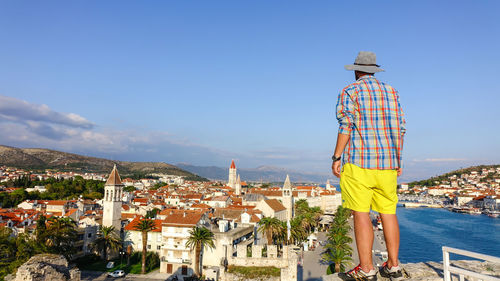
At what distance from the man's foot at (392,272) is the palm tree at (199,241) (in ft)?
91.9

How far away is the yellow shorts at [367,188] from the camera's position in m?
3.69

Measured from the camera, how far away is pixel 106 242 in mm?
38219

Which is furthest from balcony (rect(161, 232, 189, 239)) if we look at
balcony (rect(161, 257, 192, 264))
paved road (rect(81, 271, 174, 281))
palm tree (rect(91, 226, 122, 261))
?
palm tree (rect(91, 226, 122, 261))

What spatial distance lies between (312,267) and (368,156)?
32.9 metres

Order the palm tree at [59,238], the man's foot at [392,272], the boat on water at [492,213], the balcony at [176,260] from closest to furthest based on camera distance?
the man's foot at [392,272]
the balcony at [176,260]
the palm tree at [59,238]
the boat on water at [492,213]

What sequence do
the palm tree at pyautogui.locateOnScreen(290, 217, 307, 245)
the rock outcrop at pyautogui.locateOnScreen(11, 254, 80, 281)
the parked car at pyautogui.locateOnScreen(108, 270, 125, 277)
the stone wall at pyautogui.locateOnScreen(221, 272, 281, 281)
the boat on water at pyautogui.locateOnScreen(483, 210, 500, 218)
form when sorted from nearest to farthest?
1. the rock outcrop at pyautogui.locateOnScreen(11, 254, 80, 281)
2. the stone wall at pyautogui.locateOnScreen(221, 272, 281, 281)
3. the parked car at pyautogui.locateOnScreen(108, 270, 125, 277)
4. the palm tree at pyautogui.locateOnScreen(290, 217, 307, 245)
5. the boat on water at pyautogui.locateOnScreen(483, 210, 500, 218)

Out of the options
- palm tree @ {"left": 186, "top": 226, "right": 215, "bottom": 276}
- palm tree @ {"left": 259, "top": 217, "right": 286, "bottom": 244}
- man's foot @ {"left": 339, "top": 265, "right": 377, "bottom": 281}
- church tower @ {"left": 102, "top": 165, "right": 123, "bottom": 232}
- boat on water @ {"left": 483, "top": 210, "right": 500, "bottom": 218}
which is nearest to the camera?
man's foot @ {"left": 339, "top": 265, "right": 377, "bottom": 281}

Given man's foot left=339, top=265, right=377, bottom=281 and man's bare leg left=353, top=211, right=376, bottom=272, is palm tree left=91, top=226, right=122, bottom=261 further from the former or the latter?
man's bare leg left=353, top=211, right=376, bottom=272

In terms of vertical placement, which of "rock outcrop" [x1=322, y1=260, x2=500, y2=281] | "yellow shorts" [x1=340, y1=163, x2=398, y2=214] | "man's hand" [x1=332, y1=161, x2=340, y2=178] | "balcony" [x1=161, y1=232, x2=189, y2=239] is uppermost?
"man's hand" [x1=332, y1=161, x2=340, y2=178]

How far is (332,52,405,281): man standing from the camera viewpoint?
12.1 ft

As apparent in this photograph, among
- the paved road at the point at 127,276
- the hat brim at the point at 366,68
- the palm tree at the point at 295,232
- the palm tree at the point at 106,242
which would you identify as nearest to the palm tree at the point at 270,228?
the palm tree at the point at 295,232

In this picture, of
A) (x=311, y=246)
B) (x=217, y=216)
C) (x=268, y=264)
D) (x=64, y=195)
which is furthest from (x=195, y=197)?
(x=268, y=264)

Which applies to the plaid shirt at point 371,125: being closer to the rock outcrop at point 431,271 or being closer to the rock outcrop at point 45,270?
the rock outcrop at point 431,271

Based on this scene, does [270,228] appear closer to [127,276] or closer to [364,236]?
[127,276]
